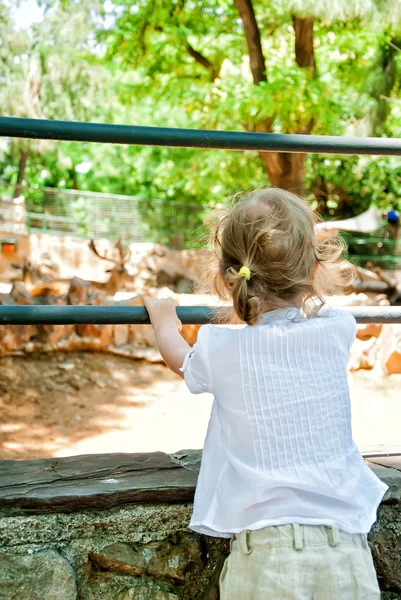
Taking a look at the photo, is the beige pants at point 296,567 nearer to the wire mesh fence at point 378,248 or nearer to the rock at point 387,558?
the rock at point 387,558

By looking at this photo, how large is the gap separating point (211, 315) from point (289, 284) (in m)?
0.31

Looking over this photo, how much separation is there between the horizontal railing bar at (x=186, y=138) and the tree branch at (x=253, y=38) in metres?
8.94

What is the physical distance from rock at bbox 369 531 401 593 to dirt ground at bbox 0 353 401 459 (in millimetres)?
3937

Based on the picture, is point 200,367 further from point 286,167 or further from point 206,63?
point 206,63

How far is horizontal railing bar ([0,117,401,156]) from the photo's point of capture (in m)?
1.54

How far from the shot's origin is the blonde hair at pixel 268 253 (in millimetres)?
1343

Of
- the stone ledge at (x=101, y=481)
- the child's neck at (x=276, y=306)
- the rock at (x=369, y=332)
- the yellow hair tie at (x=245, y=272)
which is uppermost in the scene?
the yellow hair tie at (x=245, y=272)

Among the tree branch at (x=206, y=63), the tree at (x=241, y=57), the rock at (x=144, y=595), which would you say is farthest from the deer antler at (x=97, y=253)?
the rock at (x=144, y=595)

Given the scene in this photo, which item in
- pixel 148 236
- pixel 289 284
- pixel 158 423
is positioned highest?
pixel 289 284

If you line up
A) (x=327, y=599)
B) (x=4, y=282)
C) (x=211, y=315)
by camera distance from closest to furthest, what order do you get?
(x=327, y=599) → (x=211, y=315) → (x=4, y=282)

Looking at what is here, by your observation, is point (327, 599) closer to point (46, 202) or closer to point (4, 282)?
point (4, 282)

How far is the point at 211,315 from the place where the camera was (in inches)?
64.4

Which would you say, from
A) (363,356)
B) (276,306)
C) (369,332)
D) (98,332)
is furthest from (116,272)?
(276,306)

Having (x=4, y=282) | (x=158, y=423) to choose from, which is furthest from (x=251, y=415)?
(x=4, y=282)
